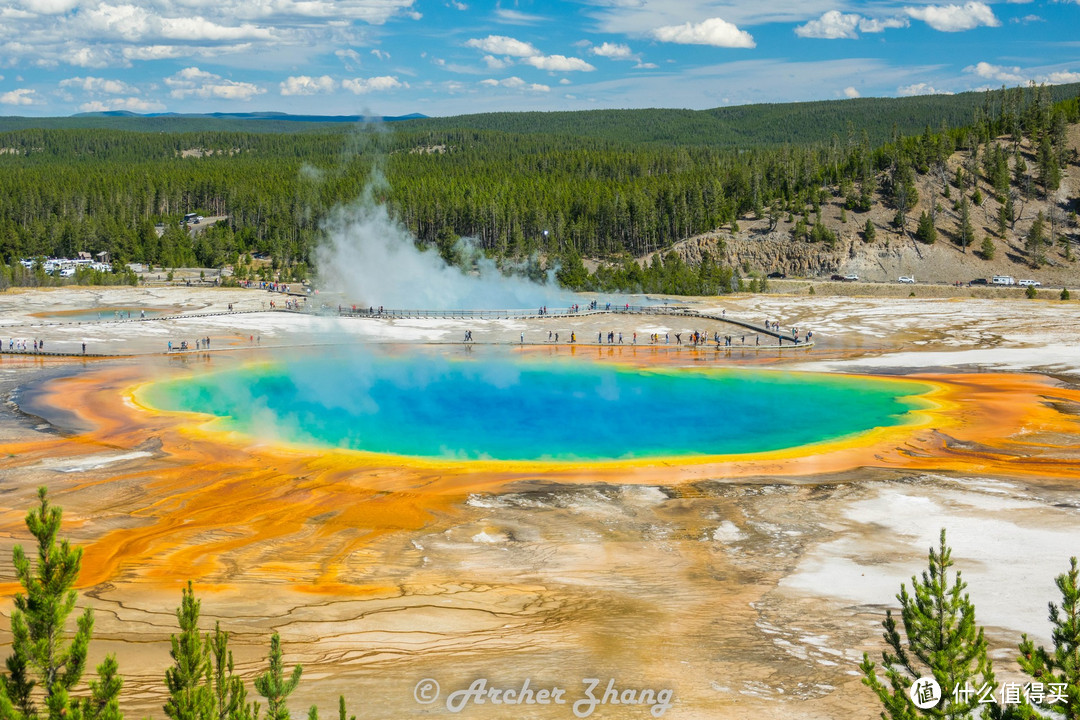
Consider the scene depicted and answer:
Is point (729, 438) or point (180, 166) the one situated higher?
point (180, 166)

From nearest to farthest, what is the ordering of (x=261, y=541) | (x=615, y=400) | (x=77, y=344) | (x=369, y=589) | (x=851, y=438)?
1. (x=369, y=589)
2. (x=261, y=541)
3. (x=851, y=438)
4. (x=615, y=400)
5. (x=77, y=344)

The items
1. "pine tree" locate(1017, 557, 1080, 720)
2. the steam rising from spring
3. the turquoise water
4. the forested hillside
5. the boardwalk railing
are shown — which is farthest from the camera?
the forested hillside

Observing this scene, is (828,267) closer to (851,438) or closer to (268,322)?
(268,322)

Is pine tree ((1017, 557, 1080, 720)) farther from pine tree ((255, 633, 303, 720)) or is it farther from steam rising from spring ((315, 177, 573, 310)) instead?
steam rising from spring ((315, 177, 573, 310))

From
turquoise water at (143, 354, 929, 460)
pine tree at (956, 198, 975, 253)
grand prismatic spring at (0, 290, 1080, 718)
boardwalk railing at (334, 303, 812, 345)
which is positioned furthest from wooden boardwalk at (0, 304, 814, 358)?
pine tree at (956, 198, 975, 253)

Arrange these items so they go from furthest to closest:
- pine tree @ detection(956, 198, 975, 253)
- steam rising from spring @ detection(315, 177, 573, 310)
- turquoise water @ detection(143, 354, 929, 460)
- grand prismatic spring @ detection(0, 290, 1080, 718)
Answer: pine tree @ detection(956, 198, 975, 253)
steam rising from spring @ detection(315, 177, 573, 310)
turquoise water @ detection(143, 354, 929, 460)
grand prismatic spring @ detection(0, 290, 1080, 718)

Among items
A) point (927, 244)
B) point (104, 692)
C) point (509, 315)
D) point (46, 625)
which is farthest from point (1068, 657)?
point (927, 244)

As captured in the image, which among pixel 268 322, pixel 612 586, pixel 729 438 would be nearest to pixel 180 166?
pixel 268 322
